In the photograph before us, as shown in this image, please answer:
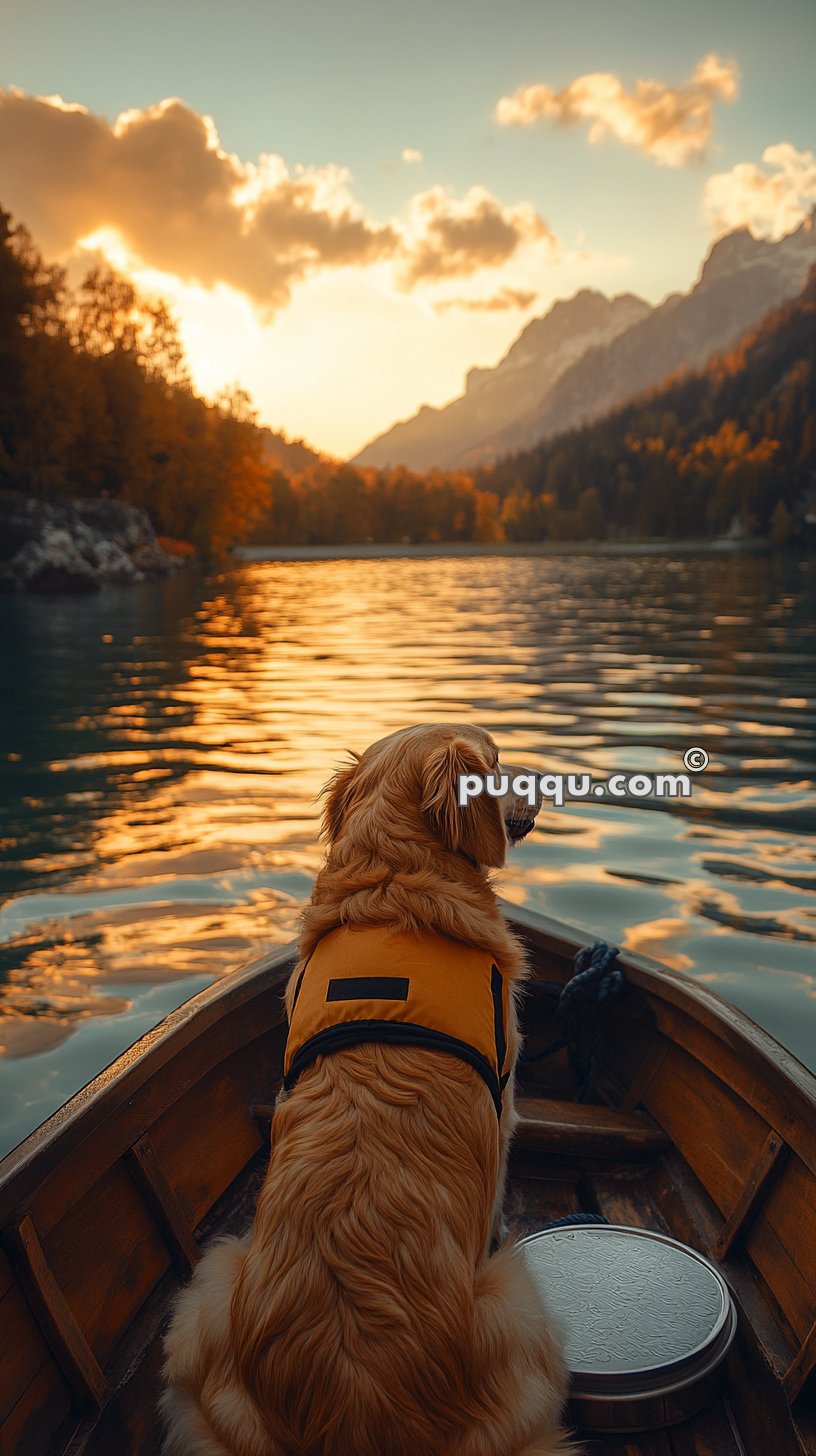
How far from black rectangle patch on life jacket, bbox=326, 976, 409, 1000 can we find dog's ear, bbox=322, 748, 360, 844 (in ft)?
2.15

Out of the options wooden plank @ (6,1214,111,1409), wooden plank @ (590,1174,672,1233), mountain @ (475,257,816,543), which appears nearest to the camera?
wooden plank @ (6,1214,111,1409)

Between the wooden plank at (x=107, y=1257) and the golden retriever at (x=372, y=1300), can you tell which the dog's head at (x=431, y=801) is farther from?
the wooden plank at (x=107, y=1257)

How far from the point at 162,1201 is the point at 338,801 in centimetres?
153

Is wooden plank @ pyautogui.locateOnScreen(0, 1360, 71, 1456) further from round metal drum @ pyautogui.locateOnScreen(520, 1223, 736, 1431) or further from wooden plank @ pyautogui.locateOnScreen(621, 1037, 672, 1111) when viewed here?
wooden plank @ pyautogui.locateOnScreen(621, 1037, 672, 1111)

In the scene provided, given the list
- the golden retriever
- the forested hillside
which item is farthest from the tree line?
the golden retriever

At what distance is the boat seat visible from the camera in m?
4.10

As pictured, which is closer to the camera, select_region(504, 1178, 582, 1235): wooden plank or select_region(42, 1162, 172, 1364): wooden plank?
select_region(42, 1162, 172, 1364): wooden plank

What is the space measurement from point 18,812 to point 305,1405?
10.8m

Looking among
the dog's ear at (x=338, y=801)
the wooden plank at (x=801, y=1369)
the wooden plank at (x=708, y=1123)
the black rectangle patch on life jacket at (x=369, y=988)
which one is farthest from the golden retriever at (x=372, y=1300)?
the wooden plank at (x=708, y=1123)

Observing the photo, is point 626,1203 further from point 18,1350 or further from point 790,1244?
point 18,1350

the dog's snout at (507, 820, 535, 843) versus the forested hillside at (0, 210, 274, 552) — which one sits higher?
the forested hillside at (0, 210, 274, 552)

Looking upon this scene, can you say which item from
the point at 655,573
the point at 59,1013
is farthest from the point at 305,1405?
the point at 655,573

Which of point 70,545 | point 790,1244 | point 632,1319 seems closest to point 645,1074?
point 790,1244

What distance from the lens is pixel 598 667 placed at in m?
22.6
